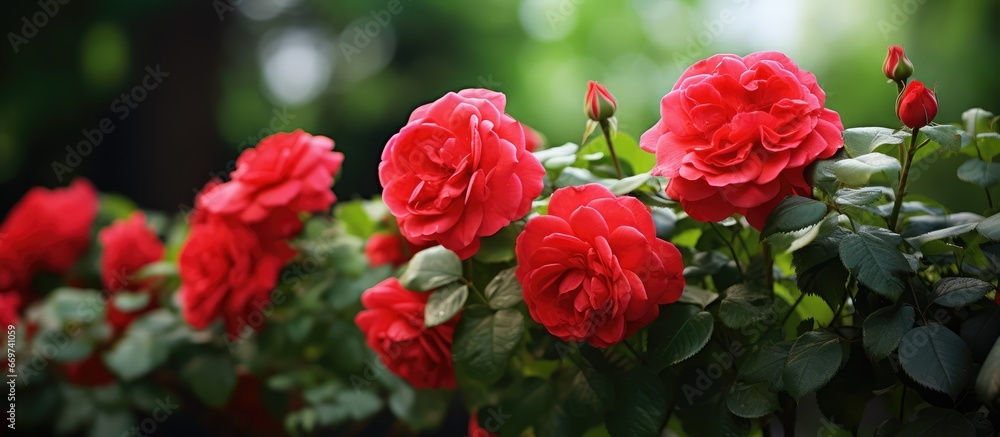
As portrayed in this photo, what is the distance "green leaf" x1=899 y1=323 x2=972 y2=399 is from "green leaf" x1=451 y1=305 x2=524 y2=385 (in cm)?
24

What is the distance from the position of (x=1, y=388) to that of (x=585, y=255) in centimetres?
102

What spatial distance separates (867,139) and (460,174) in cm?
25

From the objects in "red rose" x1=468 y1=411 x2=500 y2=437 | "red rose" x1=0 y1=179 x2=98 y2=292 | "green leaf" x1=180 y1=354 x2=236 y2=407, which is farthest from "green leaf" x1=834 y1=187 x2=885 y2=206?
"red rose" x1=0 y1=179 x2=98 y2=292

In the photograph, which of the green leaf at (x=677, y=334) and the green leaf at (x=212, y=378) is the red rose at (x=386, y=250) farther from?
the green leaf at (x=677, y=334)

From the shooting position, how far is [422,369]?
0.61 metres

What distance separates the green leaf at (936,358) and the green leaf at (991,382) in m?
0.03

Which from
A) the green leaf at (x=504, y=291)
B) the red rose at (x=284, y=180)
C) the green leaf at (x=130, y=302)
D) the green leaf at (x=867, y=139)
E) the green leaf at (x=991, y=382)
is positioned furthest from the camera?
the green leaf at (x=130, y=302)

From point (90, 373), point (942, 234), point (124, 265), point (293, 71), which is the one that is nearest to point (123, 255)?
point (124, 265)

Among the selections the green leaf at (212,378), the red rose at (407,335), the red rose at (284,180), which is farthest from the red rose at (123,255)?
the red rose at (407,335)

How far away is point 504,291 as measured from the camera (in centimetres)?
57

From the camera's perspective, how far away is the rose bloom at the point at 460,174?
20.1 inches

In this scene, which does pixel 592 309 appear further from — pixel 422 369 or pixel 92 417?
pixel 92 417

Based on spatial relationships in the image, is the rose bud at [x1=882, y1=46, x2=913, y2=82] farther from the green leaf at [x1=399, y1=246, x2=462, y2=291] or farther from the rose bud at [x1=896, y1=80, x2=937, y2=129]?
the green leaf at [x1=399, y1=246, x2=462, y2=291]

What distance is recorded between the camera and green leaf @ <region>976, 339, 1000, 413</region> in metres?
0.35
